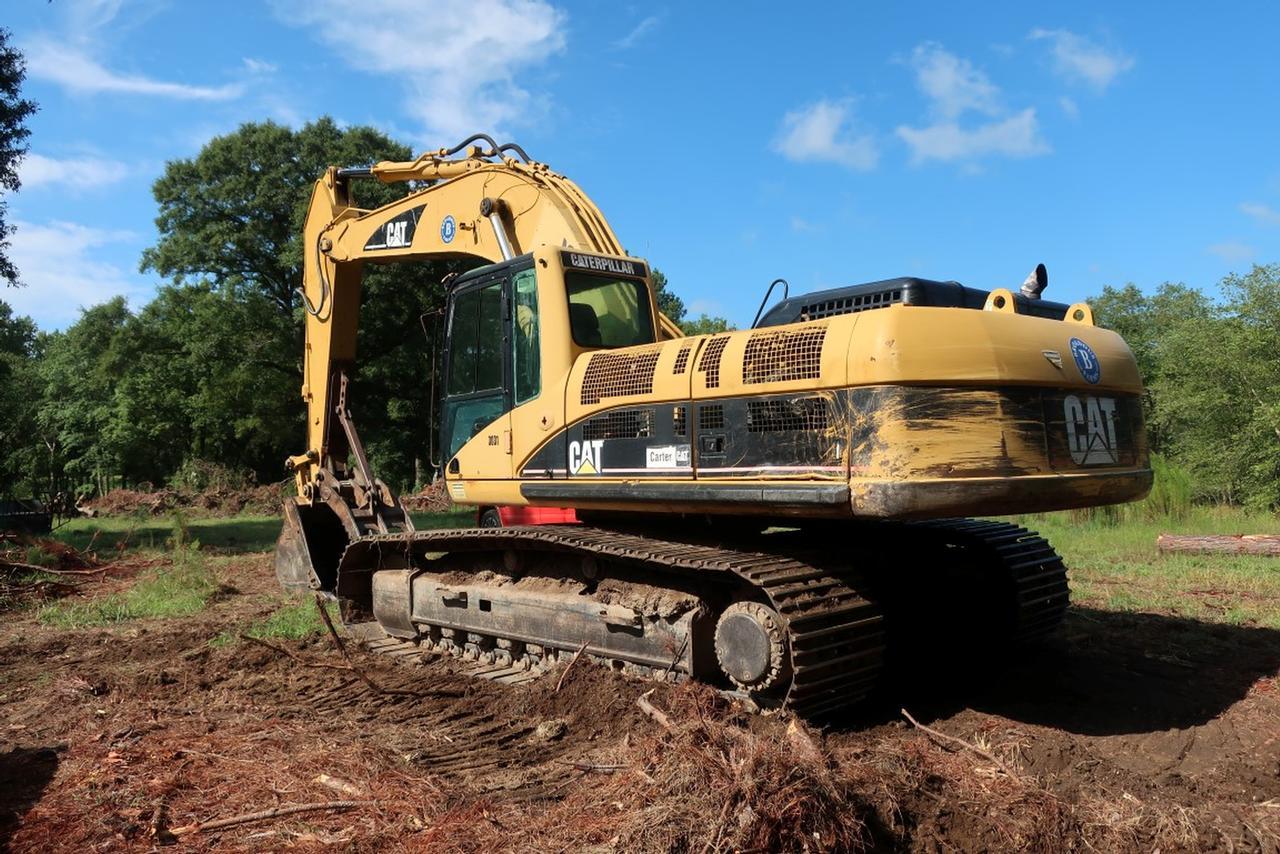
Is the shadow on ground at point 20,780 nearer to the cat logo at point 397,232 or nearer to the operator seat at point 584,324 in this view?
Result: the operator seat at point 584,324

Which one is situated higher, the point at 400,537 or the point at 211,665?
the point at 400,537

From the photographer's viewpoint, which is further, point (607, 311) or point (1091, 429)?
point (607, 311)

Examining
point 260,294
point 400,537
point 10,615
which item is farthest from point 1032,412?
point 260,294

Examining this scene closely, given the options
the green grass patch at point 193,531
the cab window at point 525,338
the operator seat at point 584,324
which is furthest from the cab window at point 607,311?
the green grass patch at point 193,531

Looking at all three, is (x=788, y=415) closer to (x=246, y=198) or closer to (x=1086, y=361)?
(x=1086, y=361)

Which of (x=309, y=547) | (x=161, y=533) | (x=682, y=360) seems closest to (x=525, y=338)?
(x=682, y=360)

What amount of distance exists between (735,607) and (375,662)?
333 cm

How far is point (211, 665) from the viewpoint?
6988mm

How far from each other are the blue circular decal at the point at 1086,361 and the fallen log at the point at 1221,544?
28.8 feet

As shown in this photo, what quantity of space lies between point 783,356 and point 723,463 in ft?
2.16

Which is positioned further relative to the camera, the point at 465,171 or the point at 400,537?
the point at 465,171

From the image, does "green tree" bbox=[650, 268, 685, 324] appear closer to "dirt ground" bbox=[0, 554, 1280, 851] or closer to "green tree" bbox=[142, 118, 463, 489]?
"green tree" bbox=[142, 118, 463, 489]

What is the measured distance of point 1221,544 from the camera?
12.0m

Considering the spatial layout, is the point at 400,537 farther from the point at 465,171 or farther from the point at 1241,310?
the point at 1241,310
